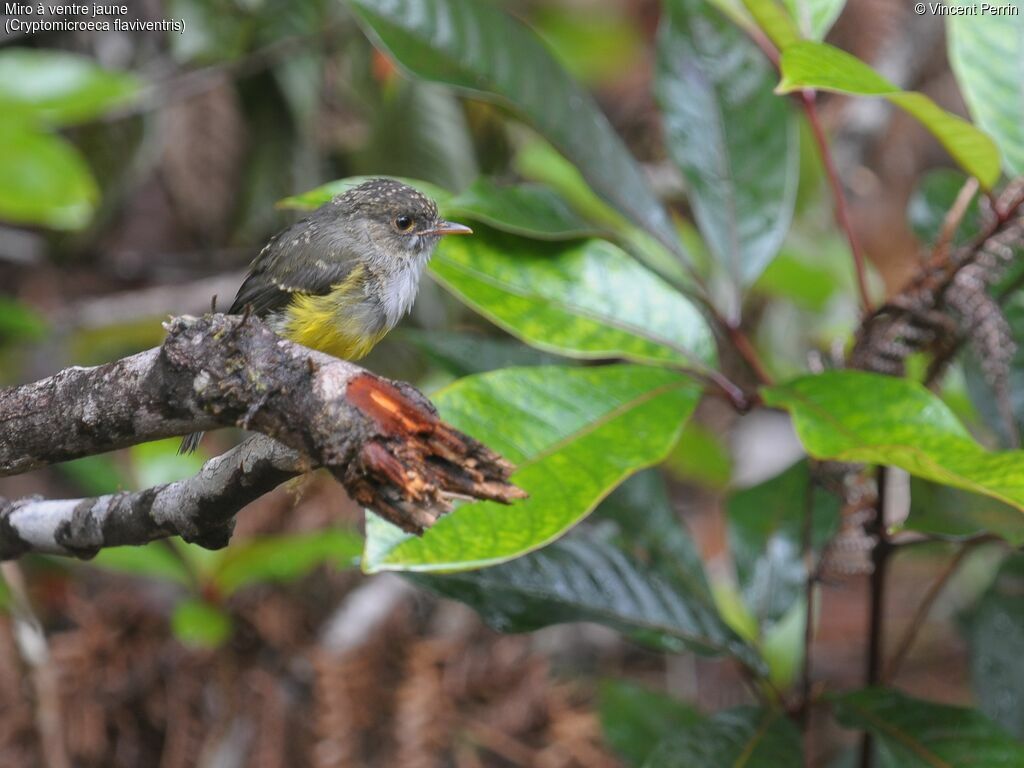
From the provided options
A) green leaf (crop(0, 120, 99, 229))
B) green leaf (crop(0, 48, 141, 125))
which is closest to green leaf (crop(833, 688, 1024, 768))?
green leaf (crop(0, 120, 99, 229))

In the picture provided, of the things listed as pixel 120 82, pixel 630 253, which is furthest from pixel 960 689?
pixel 120 82

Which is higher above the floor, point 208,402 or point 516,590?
point 208,402

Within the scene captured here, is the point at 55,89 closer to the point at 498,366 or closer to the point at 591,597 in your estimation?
the point at 498,366

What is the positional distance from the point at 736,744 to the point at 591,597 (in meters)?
0.35

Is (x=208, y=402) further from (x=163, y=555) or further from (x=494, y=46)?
(x=163, y=555)

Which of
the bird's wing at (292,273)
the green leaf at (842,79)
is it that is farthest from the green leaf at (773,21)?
the bird's wing at (292,273)

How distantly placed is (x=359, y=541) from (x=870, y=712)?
128cm

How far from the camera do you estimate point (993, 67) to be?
1.95 meters

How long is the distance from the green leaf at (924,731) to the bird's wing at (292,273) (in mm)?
1218

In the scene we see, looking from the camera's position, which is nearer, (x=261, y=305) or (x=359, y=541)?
(x=261, y=305)

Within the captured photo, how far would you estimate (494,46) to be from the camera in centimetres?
206

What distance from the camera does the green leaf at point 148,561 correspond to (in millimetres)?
2504

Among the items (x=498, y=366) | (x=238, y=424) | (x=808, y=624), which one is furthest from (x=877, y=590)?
(x=238, y=424)

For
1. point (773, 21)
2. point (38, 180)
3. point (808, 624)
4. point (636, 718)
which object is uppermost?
point (773, 21)
